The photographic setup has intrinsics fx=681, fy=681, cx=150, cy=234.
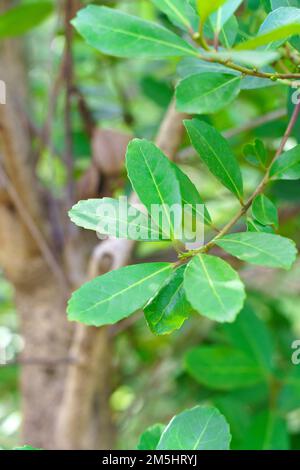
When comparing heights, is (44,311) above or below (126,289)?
below

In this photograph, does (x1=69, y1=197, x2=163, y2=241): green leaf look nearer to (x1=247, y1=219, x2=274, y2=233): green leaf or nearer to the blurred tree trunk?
(x1=247, y1=219, x2=274, y2=233): green leaf

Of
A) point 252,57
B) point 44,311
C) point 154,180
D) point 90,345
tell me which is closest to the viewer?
point 252,57

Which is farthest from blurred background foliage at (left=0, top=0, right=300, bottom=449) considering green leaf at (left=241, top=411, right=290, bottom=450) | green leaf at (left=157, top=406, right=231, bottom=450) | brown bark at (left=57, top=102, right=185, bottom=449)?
green leaf at (left=157, top=406, right=231, bottom=450)

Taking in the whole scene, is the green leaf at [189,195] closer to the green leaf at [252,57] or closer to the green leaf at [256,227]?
the green leaf at [256,227]

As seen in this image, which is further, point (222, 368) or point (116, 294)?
point (222, 368)

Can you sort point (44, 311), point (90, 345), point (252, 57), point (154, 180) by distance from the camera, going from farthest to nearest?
point (44, 311) < point (90, 345) < point (154, 180) < point (252, 57)

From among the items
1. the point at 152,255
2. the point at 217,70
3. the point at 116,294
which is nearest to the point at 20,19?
the point at 152,255

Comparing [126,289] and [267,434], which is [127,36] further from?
[267,434]
